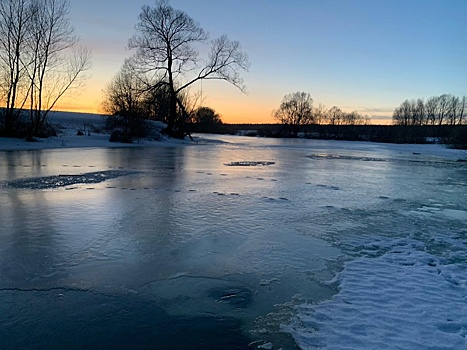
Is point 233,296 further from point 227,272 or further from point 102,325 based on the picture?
point 102,325

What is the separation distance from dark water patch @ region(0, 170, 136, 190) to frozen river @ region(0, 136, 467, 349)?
2.17 feet

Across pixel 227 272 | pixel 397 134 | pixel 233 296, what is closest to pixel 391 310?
pixel 233 296

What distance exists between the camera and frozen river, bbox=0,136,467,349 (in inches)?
103

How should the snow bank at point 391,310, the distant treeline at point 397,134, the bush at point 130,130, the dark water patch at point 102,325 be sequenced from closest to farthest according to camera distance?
the dark water patch at point 102,325, the snow bank at point 391,310, the bush at point 130,130, the distant treeline at point 397,134

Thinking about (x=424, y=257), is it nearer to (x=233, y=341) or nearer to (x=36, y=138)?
(x=233, y=341)

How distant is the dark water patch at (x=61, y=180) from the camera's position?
8.18 metres

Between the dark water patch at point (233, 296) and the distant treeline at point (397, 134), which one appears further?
the distant treeline at point (397, 134)

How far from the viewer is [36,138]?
23531 mm

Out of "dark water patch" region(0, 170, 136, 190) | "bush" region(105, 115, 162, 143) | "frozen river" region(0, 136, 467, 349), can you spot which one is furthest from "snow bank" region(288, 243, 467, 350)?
"bush" region(105, 115, 162, 143)

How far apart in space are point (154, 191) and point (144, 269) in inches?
178

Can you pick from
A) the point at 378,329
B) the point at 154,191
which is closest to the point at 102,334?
the point at 378,329

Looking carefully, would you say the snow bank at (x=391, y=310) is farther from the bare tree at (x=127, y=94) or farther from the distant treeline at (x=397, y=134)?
the distant treeline at (x=397, y=134)

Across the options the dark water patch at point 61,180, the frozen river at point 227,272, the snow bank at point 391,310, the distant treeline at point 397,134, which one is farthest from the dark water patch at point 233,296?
the distant treeline at point 397,134

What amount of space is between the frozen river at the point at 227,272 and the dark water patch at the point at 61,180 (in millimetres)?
661
